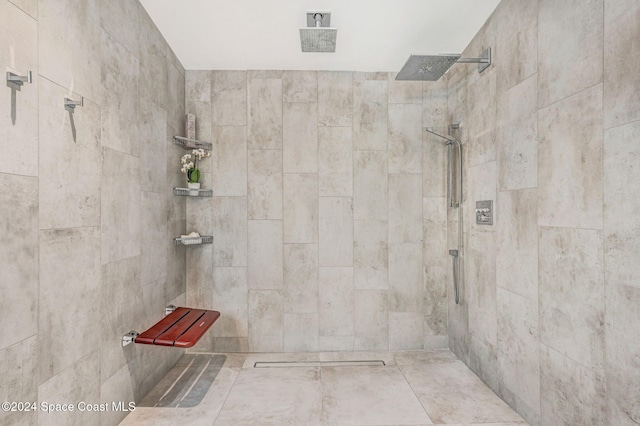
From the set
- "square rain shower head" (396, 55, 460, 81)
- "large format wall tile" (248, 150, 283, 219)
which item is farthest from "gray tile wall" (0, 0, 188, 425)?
"square rain shower head" (396, 55, 460, 81)

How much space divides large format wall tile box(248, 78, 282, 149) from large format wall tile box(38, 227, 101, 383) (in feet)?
5.28

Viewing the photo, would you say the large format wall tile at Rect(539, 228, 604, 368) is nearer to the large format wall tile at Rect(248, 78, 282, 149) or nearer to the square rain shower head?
the square rain shower head

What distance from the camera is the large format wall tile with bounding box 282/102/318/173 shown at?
296 cm

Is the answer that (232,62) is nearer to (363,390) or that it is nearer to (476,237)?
(476,237)

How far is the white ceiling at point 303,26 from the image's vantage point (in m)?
2.19

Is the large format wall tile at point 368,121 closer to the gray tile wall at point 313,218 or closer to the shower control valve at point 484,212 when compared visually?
the gray tile wall at point 313,218

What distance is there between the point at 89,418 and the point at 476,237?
9.10 feet

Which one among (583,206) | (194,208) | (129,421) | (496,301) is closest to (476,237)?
(496,301)

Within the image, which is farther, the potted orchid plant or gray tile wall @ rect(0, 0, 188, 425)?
the potted orchid plant

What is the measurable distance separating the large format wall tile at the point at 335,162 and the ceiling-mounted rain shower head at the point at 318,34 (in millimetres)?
781

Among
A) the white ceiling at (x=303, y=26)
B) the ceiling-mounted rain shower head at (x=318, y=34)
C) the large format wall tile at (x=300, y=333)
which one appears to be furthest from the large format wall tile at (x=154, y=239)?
the ceiling-mounted rain shower head at (x=318, y=34)

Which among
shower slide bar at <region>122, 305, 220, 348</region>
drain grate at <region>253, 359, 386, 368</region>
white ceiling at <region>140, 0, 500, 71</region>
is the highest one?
white ceiling at <region>140, 0, 500, 71</region>

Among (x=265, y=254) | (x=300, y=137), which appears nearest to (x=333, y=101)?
(x=300, y=137)

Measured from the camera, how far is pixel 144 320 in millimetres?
2178
